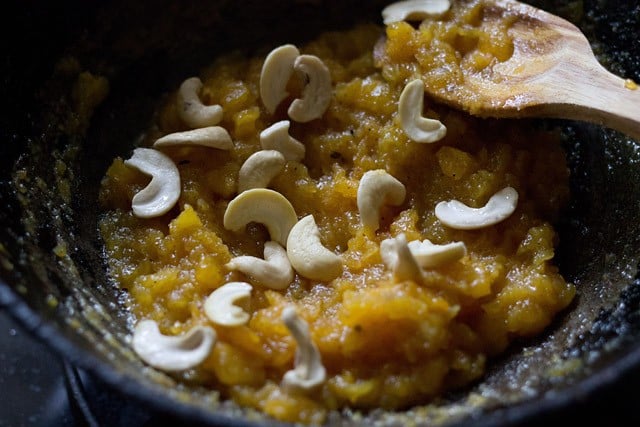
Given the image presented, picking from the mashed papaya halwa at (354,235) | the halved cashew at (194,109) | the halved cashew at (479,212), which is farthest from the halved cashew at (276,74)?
the halved cashew at (479,212)

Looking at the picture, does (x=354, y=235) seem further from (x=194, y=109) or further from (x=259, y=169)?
(x=194, y=109)

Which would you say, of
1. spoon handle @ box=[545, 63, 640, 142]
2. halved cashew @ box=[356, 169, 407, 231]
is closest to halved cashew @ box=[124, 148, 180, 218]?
halved cashew @ box=[356, 169, 407, 231]

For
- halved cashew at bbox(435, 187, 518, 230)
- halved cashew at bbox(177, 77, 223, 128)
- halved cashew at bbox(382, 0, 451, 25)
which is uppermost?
halved cashew at bbox(382, 0, 451, 25)

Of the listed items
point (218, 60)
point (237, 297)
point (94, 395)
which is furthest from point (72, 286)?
point (218, 60)

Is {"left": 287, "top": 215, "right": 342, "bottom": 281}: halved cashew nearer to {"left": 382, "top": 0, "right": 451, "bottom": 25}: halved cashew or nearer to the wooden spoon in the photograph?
the wooden spoon

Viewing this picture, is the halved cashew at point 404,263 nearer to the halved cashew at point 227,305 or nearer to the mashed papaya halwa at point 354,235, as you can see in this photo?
the mashed papaya halwa at point 354,235

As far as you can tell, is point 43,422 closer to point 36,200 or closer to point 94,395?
point 94,395

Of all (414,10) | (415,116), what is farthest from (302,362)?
(414,10)
